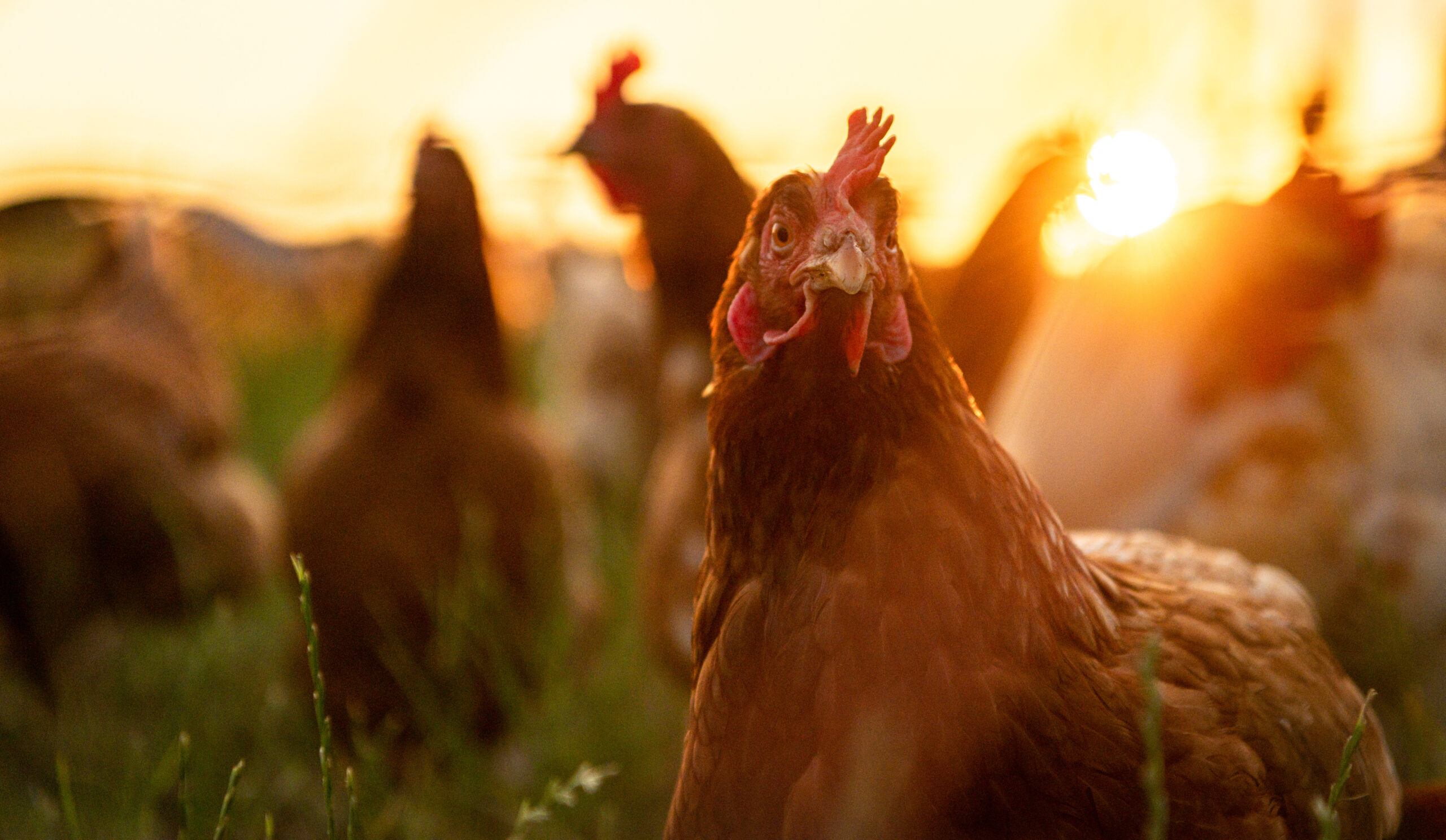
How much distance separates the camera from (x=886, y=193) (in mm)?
1060

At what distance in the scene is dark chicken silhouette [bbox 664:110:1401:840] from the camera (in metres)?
0.95

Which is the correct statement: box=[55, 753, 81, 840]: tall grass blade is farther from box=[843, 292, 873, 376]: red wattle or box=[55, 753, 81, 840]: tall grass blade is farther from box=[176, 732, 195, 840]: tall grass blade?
box=[843, 292, 873, 376]: red wattle

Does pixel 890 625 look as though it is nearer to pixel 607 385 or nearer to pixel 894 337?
pixel 894 337

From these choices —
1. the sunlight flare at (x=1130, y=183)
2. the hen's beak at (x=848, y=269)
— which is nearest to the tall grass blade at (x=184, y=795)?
the hen's beak at (x=848, y=269)

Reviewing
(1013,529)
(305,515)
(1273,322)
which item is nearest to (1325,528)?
(1273,322)

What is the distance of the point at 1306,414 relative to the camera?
7.13ft

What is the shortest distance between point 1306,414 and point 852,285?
171cm

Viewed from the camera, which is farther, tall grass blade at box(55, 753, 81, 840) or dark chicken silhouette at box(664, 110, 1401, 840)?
tall grass blade at box(55, 753, 81, 840)

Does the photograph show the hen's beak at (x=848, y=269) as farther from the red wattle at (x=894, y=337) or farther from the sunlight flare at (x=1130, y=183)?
the sunlight flare at (x=1130, y=183)

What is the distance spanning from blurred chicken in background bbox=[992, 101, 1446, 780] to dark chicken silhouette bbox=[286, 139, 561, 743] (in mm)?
1338

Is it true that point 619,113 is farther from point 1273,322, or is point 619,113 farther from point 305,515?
point 1273,322

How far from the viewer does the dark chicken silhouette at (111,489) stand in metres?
2.57

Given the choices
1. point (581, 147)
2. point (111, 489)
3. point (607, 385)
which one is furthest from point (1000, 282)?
point (607, 385)

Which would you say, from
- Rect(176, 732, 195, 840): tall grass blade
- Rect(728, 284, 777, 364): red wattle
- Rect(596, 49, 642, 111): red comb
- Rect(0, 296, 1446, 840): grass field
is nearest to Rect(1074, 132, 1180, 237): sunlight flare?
Rect(728, 284, 777, 364): red wattle
